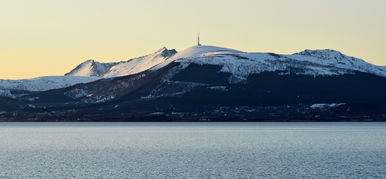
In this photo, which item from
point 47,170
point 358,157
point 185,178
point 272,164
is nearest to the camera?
point 185,178

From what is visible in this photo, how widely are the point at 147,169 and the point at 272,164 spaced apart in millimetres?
23717

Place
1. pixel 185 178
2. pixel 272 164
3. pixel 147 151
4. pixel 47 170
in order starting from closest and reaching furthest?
pixel 185 178 < pixel 47 170 < pixel 272 164 < pixel 147 151

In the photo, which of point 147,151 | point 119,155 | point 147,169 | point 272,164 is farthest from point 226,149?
point 147,169

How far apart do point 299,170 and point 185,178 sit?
21.9m

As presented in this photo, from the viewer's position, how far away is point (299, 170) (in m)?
121

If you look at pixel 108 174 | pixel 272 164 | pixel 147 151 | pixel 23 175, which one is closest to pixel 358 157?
pixel 272 164

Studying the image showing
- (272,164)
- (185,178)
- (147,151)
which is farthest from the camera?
(147,151)

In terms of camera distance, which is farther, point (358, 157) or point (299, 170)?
point (358, 157)

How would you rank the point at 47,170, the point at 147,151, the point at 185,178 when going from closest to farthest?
1. the point at 185,178
2. the point at 47,170
3. the point at 147,151

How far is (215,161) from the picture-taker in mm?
137375

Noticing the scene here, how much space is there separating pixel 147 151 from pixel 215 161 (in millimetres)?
34008

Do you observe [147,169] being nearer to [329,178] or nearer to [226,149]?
[329,178]

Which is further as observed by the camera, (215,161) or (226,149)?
(226,149)

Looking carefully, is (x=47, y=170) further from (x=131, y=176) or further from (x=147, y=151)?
(x=147, y=151)
